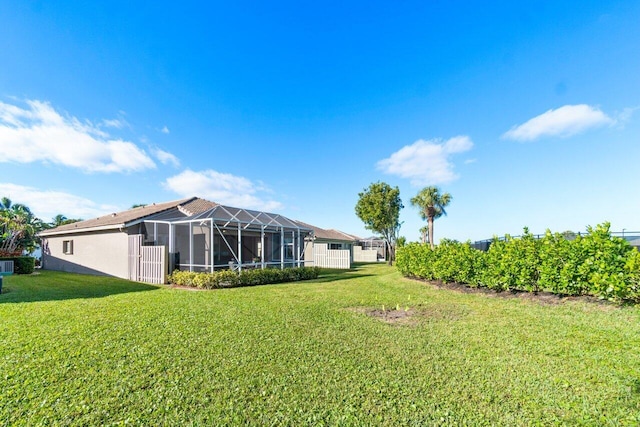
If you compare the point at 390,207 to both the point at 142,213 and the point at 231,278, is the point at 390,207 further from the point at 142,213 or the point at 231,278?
the point at 142,213

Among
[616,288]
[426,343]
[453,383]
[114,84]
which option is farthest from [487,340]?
[114,84]

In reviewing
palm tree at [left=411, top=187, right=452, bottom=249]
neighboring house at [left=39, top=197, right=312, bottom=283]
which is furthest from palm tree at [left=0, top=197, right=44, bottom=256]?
palm tree at [left=411, top=187, right=452, bottom=249]

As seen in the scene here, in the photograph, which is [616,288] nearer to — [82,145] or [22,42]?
[22,42]

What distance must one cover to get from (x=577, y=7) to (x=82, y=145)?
20460mm

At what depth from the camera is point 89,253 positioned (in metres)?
15.7

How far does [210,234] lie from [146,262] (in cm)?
322

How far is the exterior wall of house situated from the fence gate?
2.01ft

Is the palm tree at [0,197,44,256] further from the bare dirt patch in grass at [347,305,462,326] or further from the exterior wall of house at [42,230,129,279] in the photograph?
the bare dirt patch in grass at [347,305,462,326]

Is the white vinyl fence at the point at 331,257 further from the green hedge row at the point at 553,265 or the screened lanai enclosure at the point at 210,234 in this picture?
the green hedge row at the point at 553,265

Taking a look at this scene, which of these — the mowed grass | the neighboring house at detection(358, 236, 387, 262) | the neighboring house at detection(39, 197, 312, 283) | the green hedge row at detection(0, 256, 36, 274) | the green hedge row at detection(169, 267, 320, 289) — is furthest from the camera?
the neighboring house at detection(358, 236, 387, 262)

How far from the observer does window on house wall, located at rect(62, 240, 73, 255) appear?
56.3 ft

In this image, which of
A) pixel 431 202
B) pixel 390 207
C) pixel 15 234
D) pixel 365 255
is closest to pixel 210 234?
pixel 390 207

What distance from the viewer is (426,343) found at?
181 inches

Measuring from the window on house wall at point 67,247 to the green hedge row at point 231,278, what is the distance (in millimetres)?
10185
